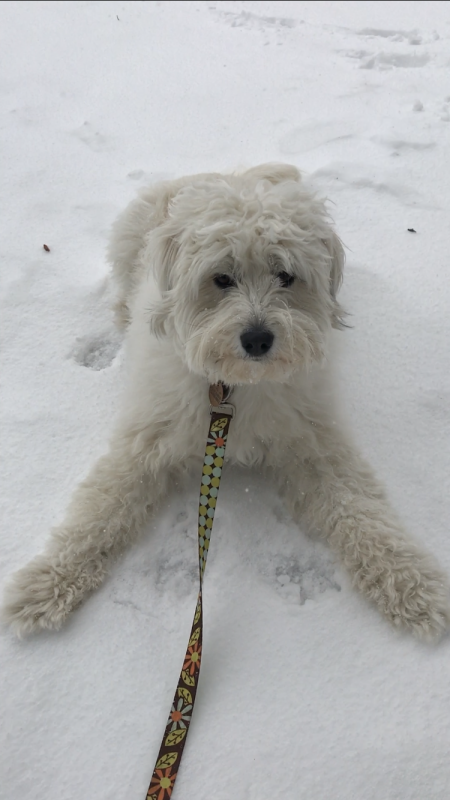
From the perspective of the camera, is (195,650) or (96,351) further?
(96,351)

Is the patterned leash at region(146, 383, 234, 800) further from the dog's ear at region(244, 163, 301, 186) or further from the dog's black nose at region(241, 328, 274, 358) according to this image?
the dog's ear at region(244, 163, 301, 186)

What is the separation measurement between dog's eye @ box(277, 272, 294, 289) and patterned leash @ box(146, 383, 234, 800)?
487 mm

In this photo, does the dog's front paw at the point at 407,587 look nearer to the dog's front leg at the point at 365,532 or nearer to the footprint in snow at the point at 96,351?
the dog's front leg at the point at 365,532

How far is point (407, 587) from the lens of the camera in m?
2.25

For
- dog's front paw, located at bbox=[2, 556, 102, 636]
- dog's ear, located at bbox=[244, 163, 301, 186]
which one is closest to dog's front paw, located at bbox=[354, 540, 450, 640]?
dog's front paw, located at bbox=[2, 556, 102, 636]

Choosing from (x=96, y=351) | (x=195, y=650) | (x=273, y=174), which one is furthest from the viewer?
(x=96, y=351)

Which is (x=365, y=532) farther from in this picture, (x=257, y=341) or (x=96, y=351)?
(x=96, y=351)

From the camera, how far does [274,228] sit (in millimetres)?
2072

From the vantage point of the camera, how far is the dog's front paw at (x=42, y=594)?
2.23 m

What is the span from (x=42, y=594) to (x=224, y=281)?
4.58ft

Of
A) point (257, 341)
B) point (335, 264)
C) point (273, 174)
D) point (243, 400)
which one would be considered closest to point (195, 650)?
point (243, 400)

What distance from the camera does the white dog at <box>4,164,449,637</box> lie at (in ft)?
6.99

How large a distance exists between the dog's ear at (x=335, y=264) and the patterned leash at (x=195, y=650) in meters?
0.56

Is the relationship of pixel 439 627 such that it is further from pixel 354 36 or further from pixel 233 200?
pixel 354 36
